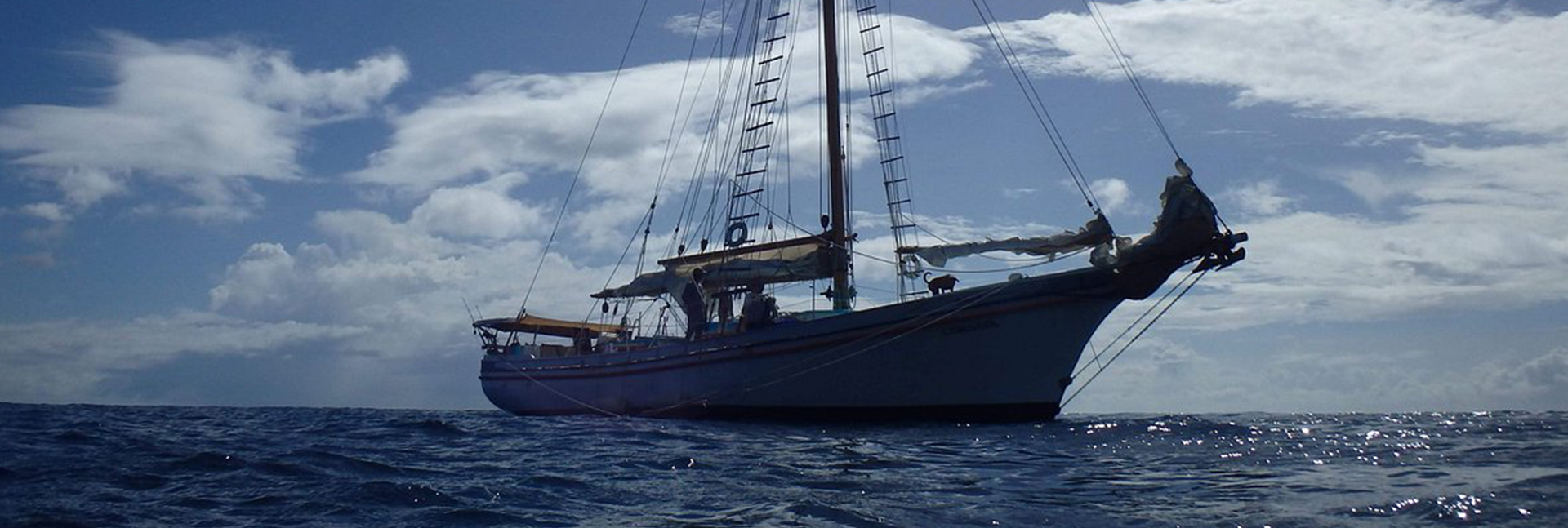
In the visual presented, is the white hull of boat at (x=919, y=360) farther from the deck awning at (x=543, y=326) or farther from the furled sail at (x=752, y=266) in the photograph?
the deck awning at (x=543, y=326)

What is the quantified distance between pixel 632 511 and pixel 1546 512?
8575mm

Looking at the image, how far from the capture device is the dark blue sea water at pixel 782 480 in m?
11.2

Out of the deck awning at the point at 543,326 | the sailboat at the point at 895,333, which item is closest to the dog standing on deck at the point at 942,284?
the sailboat at the point at 895,333

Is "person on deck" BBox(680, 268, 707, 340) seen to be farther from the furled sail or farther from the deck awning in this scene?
the deck awning

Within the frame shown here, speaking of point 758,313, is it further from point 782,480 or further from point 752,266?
point 782,480

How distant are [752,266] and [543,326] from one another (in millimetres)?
16624

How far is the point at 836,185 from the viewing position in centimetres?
3697

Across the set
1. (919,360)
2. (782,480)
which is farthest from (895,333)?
(782,480)

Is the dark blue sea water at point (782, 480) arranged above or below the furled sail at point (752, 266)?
below

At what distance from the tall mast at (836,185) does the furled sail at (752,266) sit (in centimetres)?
36

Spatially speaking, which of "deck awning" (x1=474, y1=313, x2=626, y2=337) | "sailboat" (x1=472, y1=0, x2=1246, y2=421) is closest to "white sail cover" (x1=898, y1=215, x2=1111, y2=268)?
"sailboat" (x1=472, y1=0, x2=1246, y2=421)

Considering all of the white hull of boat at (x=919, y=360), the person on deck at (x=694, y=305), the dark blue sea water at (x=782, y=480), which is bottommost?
→ the dark blue sea water at (x=782, y=480)

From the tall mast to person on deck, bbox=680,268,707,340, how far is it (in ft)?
14.8

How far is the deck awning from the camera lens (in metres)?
51.4
